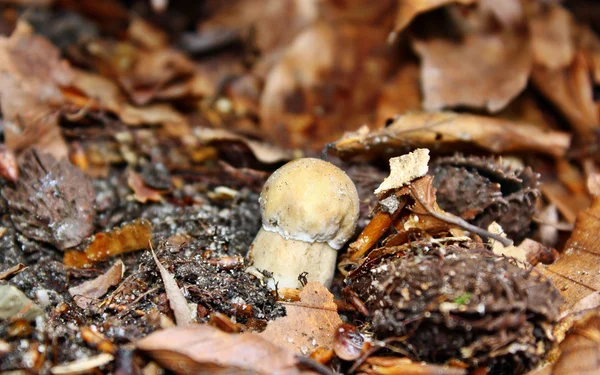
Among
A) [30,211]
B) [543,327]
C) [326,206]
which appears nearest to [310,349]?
[326,206]

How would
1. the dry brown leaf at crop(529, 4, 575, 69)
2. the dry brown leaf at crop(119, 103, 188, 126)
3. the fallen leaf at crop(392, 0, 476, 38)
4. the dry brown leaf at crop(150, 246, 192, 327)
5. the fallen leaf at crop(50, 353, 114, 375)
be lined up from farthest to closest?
1. the dry brown leaf at crop(529, 4, 575, 69)
2. the dry brown leaf at crop(119, 103, 188, 126)
3. the fallen leaf at crop(392, 0, 476, 38)
4. the dry brown leaf at crop(150, 246, 192, 327)
5. the fallen leaf at crop(50, 353, 114, 375)

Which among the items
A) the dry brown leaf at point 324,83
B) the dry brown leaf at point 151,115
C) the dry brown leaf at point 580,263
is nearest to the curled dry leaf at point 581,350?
the dry brown leaf at point 580,263

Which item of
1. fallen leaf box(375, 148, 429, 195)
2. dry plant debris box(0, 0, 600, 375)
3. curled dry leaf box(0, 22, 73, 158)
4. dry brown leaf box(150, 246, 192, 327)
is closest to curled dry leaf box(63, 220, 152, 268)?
dry plant debris box(0, 0, 600, 375)

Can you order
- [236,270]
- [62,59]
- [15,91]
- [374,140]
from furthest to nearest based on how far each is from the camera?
[62,59], [15,91], [374,140], [236,270]

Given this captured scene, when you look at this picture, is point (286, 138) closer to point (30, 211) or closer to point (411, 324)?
point (30, 211)

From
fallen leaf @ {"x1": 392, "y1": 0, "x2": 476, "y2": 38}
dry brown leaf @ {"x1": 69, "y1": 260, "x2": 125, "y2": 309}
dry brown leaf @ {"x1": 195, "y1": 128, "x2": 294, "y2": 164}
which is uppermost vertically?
fallen leaf @ {"x1": 392, "y1": 0, "x2": 476, "y2": 38}

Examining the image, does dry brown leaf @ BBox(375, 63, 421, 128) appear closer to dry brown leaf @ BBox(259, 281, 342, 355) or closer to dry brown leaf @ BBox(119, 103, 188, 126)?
dry brown leaf @ BBox(119, 103, 188, 126)

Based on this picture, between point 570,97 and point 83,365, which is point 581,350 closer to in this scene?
point 83,365
